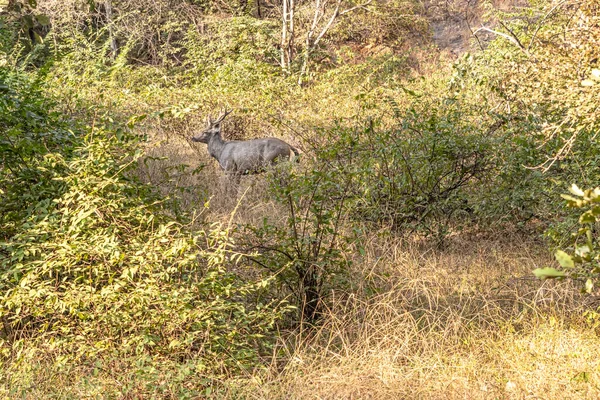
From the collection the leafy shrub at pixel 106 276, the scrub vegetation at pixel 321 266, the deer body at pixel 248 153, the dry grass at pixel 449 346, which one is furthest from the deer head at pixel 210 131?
the leafy shrub at pixel 106 276

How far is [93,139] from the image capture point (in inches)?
Answer: 201

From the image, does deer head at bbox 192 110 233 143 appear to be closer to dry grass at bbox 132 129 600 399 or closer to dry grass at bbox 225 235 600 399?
dry grass at bbox 132 129 600 399

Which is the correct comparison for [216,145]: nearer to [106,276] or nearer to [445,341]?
[106,276]

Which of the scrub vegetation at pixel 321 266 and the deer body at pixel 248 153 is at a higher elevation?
the scrub vegetation at pixel 321 266

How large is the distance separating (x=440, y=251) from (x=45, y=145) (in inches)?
159

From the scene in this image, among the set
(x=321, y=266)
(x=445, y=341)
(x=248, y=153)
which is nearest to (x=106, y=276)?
(x=321, y=266)

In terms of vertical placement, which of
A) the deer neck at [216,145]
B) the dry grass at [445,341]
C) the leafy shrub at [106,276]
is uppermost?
the leafy shrub at [106,276]

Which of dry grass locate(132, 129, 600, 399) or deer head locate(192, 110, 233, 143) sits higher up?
dry grass locate(132, 129, 600, 399)

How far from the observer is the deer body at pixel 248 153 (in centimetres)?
1076

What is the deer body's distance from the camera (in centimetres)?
1076

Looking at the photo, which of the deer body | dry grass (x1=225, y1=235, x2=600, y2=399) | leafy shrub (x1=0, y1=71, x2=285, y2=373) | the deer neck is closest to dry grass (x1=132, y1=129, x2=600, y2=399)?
dry grass (x1=225, y1=235, x2=600, y2=399)

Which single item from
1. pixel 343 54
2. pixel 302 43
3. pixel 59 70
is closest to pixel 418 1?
pixel 343 54

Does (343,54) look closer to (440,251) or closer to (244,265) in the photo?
(440,251)

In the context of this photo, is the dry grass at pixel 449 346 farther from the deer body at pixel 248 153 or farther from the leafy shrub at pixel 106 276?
the deer body at pixel 248 153
